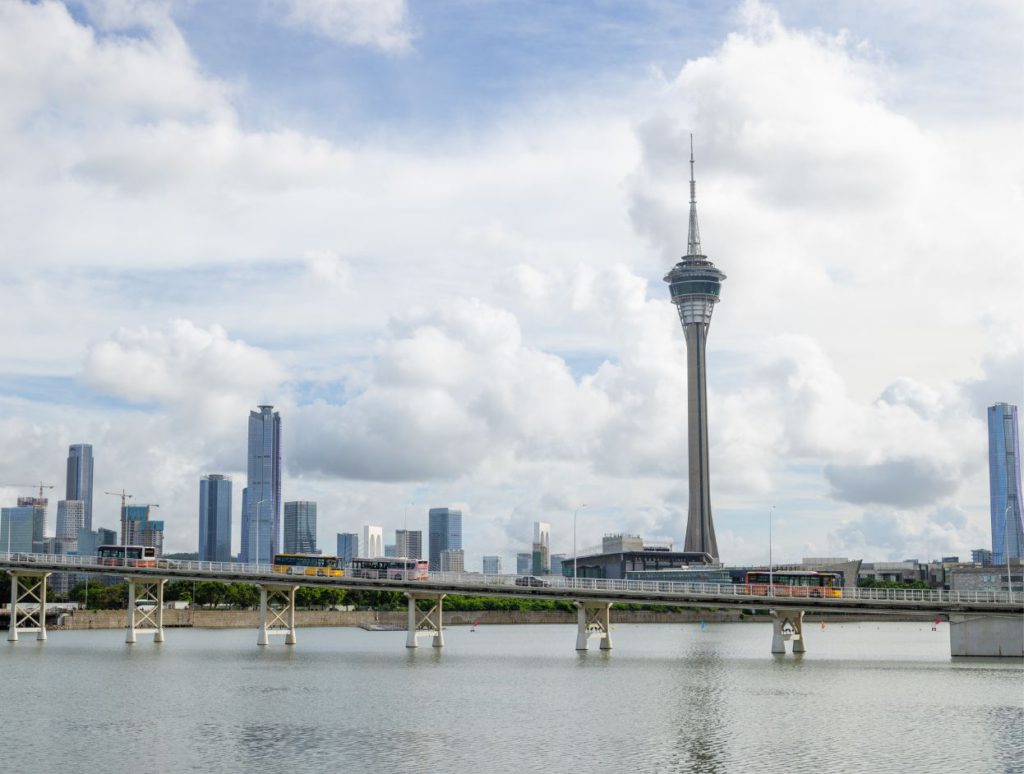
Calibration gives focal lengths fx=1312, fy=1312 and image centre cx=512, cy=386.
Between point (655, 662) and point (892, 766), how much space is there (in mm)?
69885

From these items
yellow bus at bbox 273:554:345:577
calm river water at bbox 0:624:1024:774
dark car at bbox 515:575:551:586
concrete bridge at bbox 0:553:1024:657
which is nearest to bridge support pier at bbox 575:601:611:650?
concrete bridge at bbox 0:553:1024:657

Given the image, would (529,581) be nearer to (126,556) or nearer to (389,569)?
(389,569)

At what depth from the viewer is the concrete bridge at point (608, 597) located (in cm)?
12238

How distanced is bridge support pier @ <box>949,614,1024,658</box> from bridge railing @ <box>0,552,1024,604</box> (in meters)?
1.89

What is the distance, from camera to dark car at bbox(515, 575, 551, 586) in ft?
481

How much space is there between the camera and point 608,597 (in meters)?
134

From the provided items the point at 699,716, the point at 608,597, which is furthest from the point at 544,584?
the point at 699,716

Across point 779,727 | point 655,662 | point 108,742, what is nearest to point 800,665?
point 655,662

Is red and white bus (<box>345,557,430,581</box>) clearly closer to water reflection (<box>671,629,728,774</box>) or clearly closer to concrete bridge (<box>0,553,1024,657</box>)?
concrete bridge (<box>0,553,1024,657</box>)

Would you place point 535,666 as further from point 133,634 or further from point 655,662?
point 133,634

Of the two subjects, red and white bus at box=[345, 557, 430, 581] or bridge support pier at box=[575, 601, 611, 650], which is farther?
red and white bus at box=[345, 557, 430, 581]

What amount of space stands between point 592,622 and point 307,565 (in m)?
34.9

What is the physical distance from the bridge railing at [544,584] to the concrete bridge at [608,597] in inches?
4.7

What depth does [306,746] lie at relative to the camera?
6700cm
